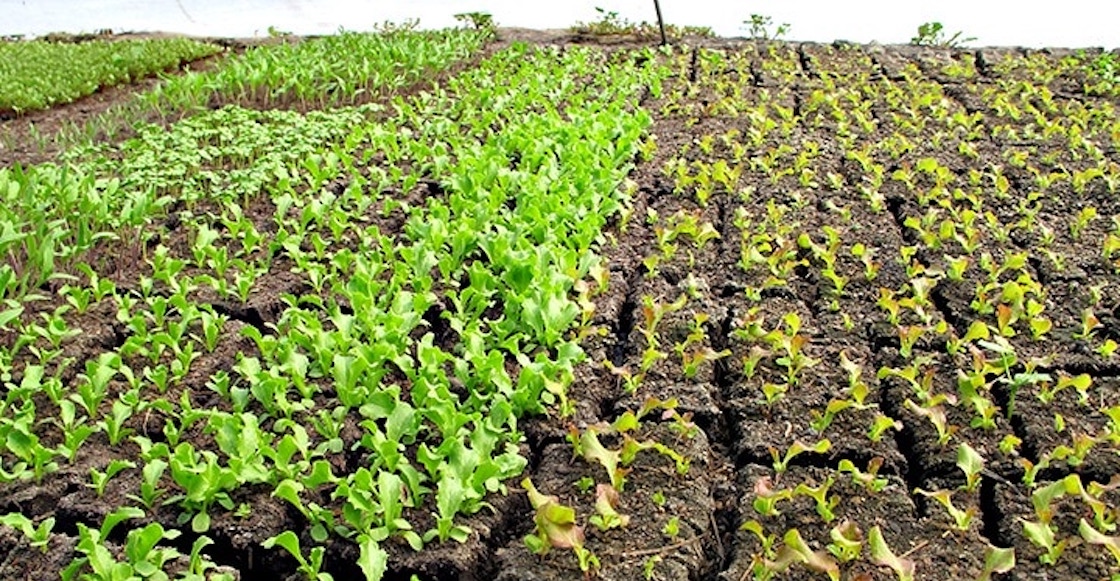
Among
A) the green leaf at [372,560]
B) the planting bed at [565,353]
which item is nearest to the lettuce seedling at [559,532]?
the planting bed at [565,353]

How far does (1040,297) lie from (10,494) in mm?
3017

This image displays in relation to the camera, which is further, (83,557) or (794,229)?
(794,229)

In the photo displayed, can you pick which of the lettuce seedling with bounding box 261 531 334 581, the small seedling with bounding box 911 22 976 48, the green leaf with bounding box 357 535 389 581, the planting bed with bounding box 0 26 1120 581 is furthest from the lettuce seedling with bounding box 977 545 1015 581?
the small seedling with bounding box 911 22 976 48

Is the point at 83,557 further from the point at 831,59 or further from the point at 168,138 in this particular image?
the point at 831,59

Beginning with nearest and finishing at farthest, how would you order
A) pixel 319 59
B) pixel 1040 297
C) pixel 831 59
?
1. pixel 1040 297
2. pixel 319 59
3. pixel 831 59

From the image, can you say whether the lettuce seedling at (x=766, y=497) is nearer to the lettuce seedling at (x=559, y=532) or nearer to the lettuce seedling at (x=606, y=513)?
the lettuce seedling at (x=606, y=513)

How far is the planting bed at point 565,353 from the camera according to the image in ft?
8.26

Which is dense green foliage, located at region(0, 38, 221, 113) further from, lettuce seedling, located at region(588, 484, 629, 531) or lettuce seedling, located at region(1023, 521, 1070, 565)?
lettuce seedling, located at region(1023, 521, 1070, 565)

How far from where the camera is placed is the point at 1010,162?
16.6ft

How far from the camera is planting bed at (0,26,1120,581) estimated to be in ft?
8.26

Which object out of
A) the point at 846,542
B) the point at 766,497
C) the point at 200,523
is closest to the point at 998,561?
the point at 846,542

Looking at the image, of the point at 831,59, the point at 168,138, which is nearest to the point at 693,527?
the point at 168,138

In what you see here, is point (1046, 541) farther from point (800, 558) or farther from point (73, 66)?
point (73, 66)

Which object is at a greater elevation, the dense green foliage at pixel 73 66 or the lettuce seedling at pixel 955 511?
the dense green foliage at pixel 73 66
